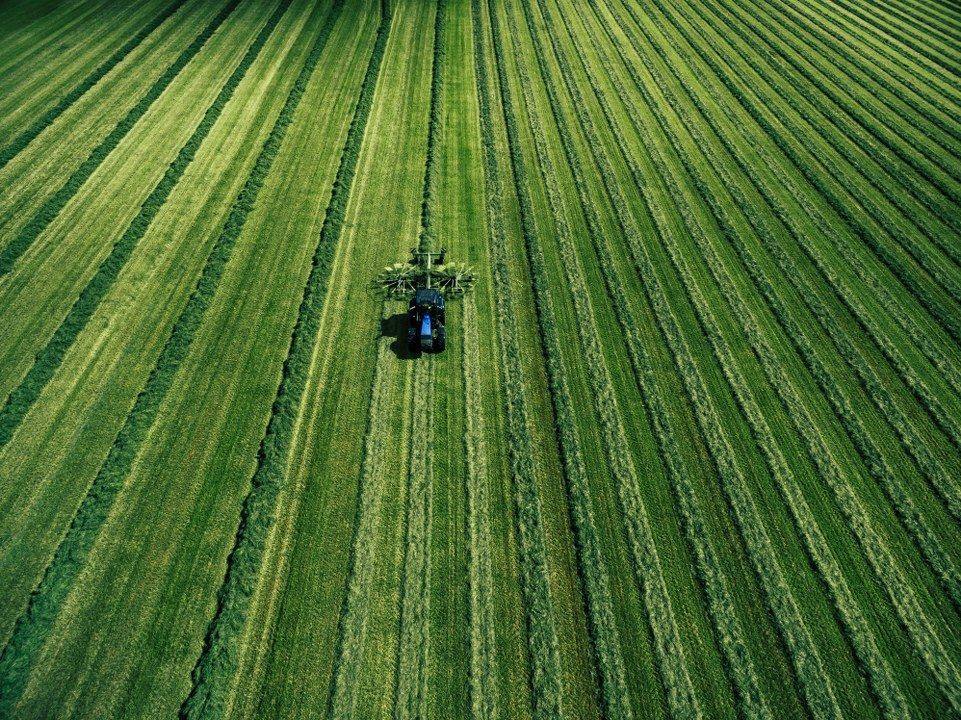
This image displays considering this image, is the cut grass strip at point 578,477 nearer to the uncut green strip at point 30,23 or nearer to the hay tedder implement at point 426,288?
the hay tedder implement at point 426,288

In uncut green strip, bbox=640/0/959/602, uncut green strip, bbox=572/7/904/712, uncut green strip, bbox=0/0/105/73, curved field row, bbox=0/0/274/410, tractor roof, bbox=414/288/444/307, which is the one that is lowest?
uncut green strip, bbox=572/7/904/712

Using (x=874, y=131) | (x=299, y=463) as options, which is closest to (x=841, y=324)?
(x=874, y=131)

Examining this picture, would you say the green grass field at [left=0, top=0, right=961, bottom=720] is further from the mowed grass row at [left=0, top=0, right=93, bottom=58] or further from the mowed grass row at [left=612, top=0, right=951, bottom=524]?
the mowed grass row at [left=0, top=0, right=93, bottom=58]

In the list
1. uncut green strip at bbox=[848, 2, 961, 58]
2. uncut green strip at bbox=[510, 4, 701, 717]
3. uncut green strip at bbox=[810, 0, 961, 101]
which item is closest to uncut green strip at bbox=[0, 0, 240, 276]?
uncut green strip at bbox=[510, 4, 701, 717]

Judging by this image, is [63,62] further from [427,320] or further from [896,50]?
[896,50]

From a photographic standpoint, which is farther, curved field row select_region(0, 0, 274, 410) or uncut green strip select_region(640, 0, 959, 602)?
curved field row select_region(0, 0, 274, 410)

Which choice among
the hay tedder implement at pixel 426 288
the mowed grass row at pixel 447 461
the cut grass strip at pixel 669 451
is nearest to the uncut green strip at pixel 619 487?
the cut grass strip at pixel 669 451

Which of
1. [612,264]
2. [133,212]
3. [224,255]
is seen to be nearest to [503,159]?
[612,264]
